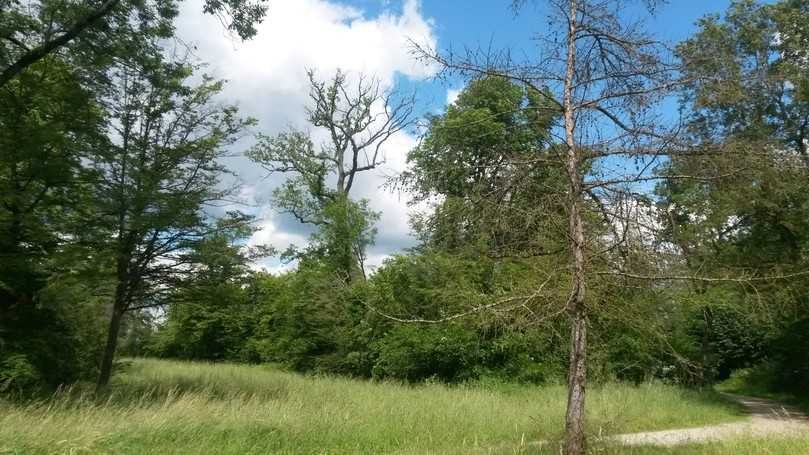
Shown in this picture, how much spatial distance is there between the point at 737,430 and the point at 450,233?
7.74 m

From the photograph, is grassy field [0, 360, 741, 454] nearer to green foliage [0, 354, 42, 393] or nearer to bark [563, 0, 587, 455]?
green foliage [0, 354, 42, 393]

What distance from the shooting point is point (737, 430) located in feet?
32.2

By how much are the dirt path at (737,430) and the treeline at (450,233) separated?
1.16m

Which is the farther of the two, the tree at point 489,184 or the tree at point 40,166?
the tree at point 40,166

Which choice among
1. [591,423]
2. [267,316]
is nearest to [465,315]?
[591,423]

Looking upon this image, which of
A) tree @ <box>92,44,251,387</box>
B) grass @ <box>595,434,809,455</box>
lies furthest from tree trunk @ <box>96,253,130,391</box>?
grass @ <box>595,434,809,455</box>

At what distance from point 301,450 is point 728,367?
91.3ft

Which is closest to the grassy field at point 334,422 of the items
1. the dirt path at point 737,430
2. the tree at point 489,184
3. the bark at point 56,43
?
the dirt path at point 737,430

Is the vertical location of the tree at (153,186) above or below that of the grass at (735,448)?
above

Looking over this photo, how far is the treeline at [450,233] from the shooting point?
5359 mm

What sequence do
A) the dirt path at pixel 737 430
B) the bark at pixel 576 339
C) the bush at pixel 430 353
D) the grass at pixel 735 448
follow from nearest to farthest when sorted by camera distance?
the bark at pixel 576 339, the grass at pixel 735 448, the dirt path at pixel 737 430, the bush at pixel 430 353

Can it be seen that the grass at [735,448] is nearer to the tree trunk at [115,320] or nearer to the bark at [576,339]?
the bark at [576,339]

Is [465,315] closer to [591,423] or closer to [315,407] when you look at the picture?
[591,423]

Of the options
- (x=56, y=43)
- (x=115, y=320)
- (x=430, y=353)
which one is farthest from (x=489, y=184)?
(x=430, y=353)
